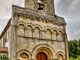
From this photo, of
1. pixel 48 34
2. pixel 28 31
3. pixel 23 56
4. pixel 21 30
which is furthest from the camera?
pixel 48 34

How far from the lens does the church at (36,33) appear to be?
15.8 metres

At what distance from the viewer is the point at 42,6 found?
62.2 feet

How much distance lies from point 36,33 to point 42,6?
404 cm

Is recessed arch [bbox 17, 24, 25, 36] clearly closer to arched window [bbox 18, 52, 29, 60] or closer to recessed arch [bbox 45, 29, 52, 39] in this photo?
arched window [bbox 18, 52, 29, 60]

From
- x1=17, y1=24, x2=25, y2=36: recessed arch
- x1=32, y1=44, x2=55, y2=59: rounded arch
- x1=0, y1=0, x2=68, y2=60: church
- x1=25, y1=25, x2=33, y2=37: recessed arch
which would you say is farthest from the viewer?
x1=32, y1=44, x2=55, y2=59: rounded arch

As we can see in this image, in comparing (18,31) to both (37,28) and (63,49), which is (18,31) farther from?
(63,49)

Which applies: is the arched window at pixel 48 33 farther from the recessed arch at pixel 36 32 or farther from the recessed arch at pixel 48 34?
the recessed arch at pixel 36 32

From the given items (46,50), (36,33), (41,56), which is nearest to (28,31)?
(36,33)

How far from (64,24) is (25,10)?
19.5ft

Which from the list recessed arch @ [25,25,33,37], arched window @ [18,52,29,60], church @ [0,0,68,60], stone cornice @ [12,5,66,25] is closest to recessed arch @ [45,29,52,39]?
church @ [0,0,68,60]

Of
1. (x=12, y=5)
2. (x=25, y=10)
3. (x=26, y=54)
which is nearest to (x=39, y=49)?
(x=26, y=54)

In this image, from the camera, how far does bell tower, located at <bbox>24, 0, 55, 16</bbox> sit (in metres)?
17.7

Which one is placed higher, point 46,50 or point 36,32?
point 36,32

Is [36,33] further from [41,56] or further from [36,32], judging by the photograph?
[41,56]
